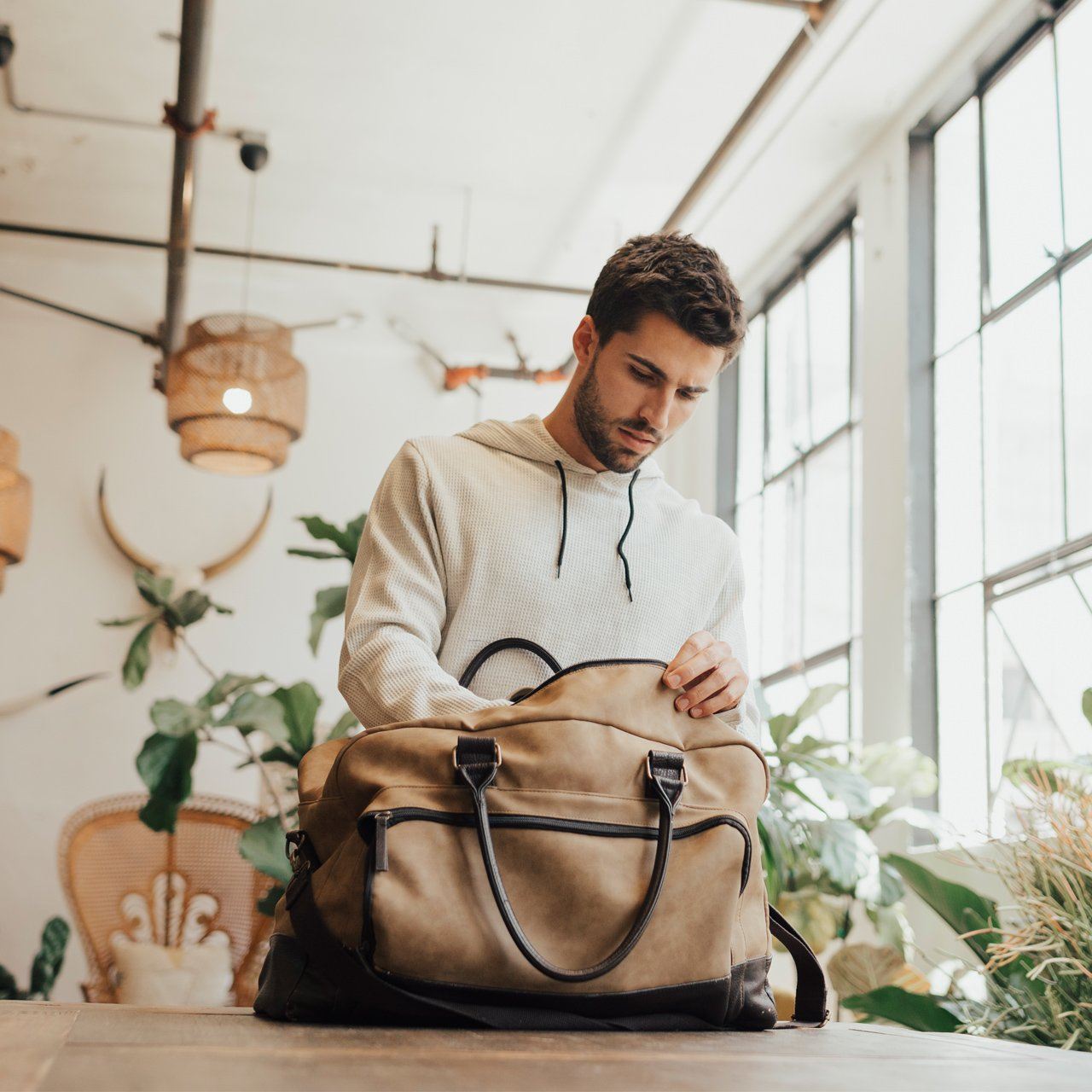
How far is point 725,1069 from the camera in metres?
0.75

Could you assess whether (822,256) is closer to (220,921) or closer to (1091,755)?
(1091,755)

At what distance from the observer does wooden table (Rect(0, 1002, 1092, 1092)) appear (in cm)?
65

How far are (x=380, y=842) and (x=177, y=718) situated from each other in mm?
2178

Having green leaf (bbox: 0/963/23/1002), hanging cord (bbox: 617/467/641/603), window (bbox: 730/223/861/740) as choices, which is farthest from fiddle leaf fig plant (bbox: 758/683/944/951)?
green leaf (bbox: 0/963/23/1002)

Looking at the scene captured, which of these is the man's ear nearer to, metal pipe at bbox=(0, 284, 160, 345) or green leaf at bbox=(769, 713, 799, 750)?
green leaf at bbox=(769, 713, 799, 750)

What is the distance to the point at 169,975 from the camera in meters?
3.54

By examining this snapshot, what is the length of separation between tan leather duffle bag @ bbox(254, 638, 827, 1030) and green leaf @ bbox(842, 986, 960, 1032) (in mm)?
1101

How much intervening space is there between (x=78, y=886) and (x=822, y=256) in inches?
126

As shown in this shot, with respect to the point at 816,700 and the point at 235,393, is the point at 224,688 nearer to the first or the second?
the point at 235,393

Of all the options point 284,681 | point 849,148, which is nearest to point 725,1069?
point 849,148

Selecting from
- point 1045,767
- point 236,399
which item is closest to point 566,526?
point 1045,767

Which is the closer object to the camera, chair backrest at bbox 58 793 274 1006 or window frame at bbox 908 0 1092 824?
window frame at bbox 908 0 1092 824

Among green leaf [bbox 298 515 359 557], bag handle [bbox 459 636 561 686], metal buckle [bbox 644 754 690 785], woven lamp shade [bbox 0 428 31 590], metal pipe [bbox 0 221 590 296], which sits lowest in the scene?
metal buckle [bbox 644 754 690 785]

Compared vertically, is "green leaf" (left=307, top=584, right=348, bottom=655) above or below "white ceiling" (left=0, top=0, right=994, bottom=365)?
below
